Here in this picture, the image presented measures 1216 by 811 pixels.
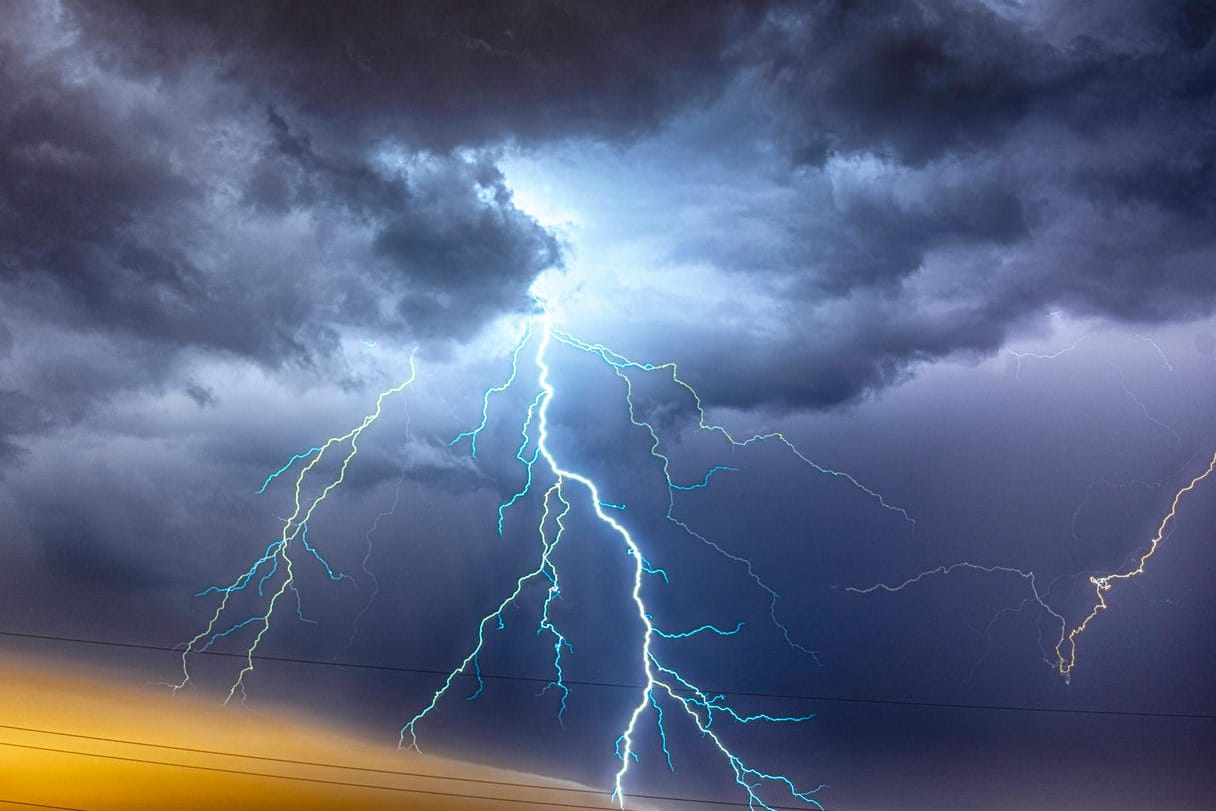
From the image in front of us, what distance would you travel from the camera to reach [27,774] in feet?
41.8

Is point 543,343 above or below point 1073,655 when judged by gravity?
above

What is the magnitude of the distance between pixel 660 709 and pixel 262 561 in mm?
6724

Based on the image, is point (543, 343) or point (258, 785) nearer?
point (543, 343)

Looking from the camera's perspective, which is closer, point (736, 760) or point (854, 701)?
point (736, 760)

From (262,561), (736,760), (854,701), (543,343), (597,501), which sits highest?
(543,343)

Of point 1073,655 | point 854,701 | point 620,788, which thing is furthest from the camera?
point 854,701

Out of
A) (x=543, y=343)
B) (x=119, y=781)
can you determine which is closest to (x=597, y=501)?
(x=543, y=343)

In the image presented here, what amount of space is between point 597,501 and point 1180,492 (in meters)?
9.20

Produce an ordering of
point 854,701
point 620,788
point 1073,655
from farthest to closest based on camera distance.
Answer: point 854,701
point 1073,655
point 620,788

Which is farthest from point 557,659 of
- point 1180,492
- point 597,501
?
point 1180,492

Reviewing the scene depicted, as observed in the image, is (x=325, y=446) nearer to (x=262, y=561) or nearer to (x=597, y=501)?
(x=262, y=561)

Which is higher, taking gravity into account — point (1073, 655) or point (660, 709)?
point (1073, 655)

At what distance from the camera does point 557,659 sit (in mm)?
13789

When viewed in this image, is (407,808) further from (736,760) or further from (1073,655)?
(1073,655)
